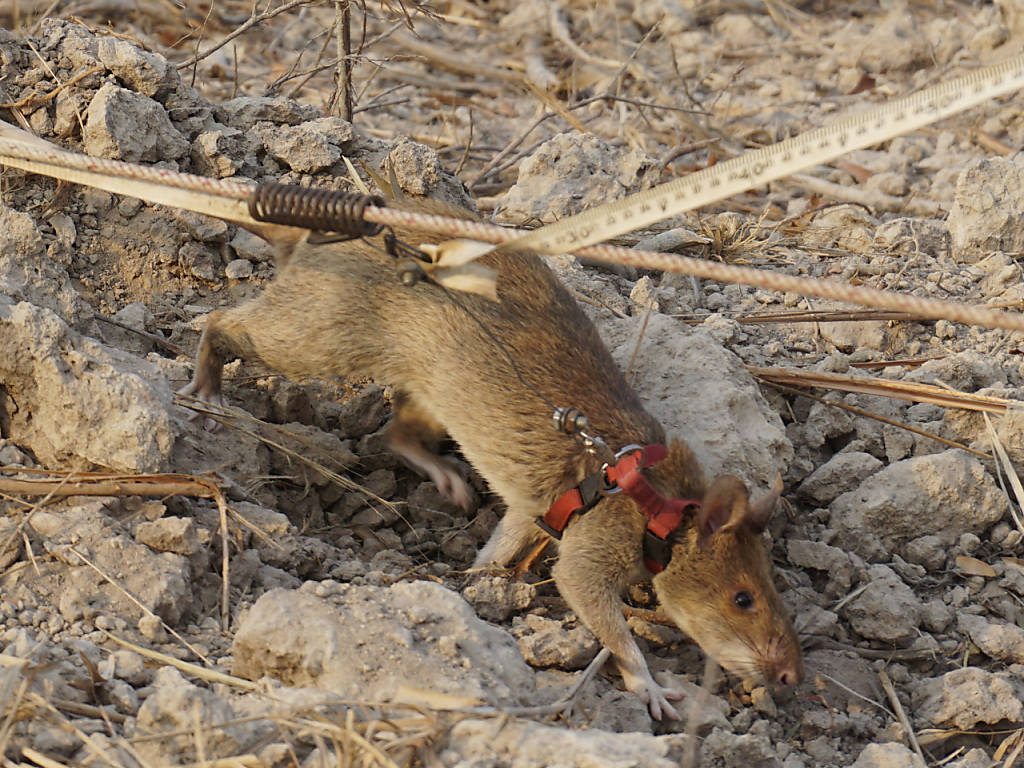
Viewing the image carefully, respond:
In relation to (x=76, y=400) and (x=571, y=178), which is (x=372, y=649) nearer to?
(x=76, y=400)

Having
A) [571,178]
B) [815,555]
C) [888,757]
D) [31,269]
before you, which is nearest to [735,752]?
[888,757]

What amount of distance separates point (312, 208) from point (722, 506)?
1.62 m

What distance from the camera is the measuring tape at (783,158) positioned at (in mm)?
2324

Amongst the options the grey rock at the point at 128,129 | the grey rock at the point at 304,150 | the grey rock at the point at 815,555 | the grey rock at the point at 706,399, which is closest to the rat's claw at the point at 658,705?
the grey rock at the point at 815,555

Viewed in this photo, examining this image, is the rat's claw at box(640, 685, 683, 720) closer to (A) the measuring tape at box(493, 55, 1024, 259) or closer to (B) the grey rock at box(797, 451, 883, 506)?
(B) the grey rock at box(797, 451, 883, 506)

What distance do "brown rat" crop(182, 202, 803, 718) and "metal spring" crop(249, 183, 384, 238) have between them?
0.80 metres

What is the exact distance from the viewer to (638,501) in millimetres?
3514

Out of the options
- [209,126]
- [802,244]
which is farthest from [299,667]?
[802,244]

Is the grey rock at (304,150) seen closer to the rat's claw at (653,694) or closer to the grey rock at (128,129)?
the grey rock at (128,129)

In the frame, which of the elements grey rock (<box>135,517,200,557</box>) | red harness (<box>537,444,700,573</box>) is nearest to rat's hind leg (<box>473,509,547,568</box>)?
red harness (<box>537,444,700,573</box>)

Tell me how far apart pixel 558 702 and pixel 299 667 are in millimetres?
732

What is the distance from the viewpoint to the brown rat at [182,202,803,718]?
11.4 ft

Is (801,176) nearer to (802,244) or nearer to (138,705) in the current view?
(802,244)

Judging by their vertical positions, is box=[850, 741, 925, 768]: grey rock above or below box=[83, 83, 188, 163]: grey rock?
below
